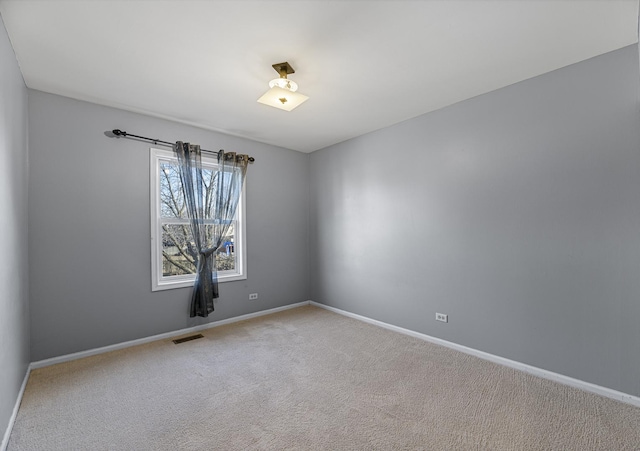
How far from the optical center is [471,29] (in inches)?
78.9

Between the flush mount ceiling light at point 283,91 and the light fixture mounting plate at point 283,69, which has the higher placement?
the light fixture mounting plate at point 283,69

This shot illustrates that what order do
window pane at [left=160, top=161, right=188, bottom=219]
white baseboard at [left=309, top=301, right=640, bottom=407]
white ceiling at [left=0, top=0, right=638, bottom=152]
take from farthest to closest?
window pane at [left=160, top=161, right=188, bottom=219], white baseboard at [left=309, top=301, right=640, bottom=407], white ceiling at [left=0, top=0, right=638, bottom=152]

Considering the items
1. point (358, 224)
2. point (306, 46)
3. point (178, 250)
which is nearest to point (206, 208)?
point (178, 250)

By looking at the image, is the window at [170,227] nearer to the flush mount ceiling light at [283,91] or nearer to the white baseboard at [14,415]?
the white baseboard at [14,415]

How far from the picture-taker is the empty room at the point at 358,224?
1899mm

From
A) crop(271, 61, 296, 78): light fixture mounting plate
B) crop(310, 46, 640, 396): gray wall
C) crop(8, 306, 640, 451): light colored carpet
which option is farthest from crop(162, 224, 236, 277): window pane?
crop(310, 46, 640, 396): gray wall

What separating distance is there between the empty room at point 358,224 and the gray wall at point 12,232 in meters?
0.04

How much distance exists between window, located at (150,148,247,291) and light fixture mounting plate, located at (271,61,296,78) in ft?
6.35

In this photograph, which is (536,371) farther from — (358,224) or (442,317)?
(358,224)

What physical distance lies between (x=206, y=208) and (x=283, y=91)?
2.03 m

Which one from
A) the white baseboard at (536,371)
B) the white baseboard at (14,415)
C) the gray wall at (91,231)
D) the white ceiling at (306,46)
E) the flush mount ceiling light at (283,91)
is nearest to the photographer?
the white baseboard at (14,415)

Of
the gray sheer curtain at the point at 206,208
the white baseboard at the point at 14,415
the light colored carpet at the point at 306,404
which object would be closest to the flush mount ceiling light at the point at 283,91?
the gray sheer curtain at the point at 206,208

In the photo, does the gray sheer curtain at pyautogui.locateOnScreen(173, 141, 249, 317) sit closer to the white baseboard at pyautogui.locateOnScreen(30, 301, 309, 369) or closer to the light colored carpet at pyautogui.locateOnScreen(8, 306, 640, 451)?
the white baseboard at pyautogui.locateOnScreen(30, 301, 309, 369)

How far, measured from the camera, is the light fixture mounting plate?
2.36 metres
